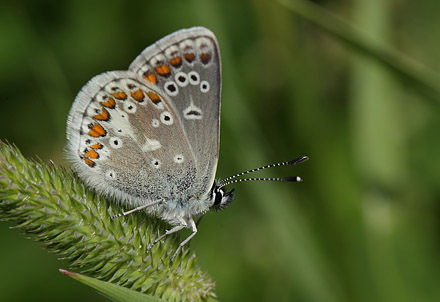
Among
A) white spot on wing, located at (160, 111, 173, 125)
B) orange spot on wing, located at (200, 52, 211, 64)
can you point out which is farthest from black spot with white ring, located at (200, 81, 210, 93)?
white spot on wing, located at (160, 111, 173, 125)

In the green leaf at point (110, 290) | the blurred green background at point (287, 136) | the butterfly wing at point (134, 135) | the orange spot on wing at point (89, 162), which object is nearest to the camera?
the green leaf at point (110, 290)

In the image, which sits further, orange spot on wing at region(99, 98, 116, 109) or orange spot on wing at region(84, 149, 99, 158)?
orange spot on wing at region(99, 98, 116, 109)

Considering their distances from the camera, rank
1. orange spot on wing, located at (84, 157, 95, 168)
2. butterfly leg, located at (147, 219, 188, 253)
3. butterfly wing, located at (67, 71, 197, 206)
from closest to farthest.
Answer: butterfly leg, located at (147, 219, 188, 253) < orange spot on wing, located at (84, 157, 95, 168) < butterfly wing, located at (67, 71, 197, 206)

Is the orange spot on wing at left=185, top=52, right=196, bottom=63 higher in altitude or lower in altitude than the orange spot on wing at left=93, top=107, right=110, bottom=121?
higher

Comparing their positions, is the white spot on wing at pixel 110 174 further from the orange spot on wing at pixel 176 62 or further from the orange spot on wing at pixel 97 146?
the orange spot on wing at pixel 176 62

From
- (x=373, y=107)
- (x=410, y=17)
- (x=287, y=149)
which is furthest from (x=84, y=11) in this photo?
(x=410, y=17)

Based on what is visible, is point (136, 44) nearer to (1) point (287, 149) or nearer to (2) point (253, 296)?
(1) point (287, 149)

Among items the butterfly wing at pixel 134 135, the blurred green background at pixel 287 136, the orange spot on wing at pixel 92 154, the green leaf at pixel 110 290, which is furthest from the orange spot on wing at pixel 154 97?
the green leaf at pixel 110 290

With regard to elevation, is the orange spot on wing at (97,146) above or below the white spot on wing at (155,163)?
above

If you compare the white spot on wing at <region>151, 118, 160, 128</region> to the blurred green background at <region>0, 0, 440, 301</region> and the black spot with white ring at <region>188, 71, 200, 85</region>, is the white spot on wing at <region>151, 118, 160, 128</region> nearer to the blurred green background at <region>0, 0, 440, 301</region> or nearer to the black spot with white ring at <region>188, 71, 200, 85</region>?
the black spot with white ring at <region>188, 71, 200, 85</region>
